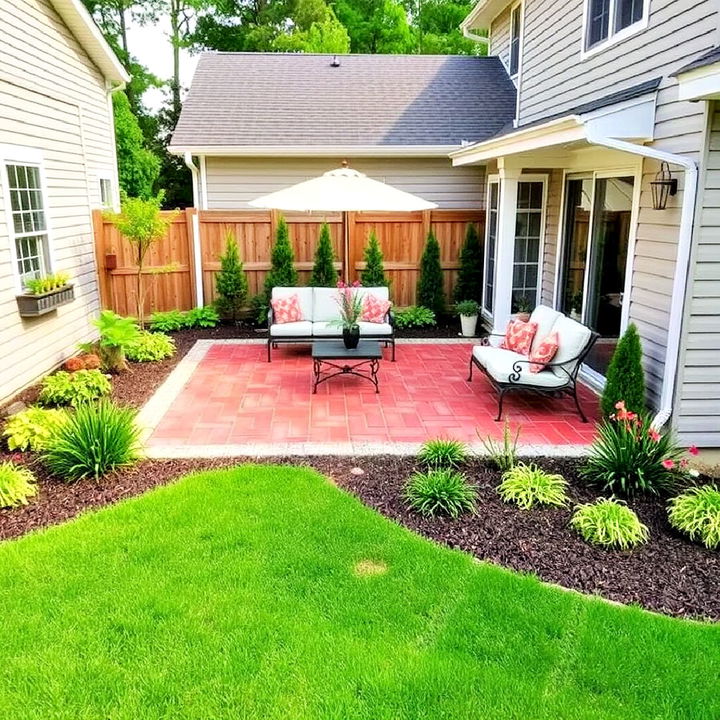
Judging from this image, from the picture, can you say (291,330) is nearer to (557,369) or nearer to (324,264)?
(324,264)

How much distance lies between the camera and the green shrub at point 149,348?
8555 mm

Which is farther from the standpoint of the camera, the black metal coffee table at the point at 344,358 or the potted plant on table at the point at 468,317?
the potted plant on table at the point at 468,317

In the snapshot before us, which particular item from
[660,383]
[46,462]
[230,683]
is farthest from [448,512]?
[46,462]

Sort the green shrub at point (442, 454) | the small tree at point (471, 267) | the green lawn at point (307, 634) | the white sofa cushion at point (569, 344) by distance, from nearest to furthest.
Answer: the green lawn at point (307, 634), the green shrub at point (442, 454), the white sofa cushion at point (569, 344), the small tree at point (471, 267)

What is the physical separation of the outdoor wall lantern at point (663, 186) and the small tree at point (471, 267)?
529cm

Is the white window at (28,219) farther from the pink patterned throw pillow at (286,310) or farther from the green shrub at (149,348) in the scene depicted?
the pink patterned throw pillow at (286,310)

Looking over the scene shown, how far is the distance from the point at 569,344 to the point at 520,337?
782 mm

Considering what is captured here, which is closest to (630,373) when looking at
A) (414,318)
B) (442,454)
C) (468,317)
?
(442,454)

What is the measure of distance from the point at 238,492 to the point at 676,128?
4.53m

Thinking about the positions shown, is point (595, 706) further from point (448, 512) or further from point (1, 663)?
point (1, 663)

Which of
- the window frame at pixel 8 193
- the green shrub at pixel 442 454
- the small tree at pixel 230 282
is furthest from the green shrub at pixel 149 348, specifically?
the green shrub at pixel 442 454

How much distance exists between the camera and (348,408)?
6719 mm

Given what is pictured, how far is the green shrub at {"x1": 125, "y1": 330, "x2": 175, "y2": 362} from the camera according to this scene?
855 centimetres

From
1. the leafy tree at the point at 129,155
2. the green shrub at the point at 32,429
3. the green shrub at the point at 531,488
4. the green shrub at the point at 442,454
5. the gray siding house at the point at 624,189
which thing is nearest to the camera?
the green shrub at the point at 531,488
